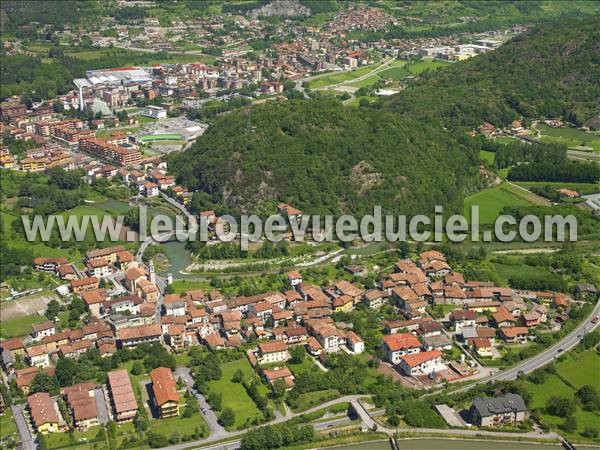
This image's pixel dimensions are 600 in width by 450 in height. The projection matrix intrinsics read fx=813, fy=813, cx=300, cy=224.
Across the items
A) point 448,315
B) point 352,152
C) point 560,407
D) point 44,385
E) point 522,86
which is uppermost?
point 522,86

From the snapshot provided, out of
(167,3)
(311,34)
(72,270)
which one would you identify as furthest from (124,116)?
(167,3)

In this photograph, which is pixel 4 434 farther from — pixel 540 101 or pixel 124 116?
pixel 540 101

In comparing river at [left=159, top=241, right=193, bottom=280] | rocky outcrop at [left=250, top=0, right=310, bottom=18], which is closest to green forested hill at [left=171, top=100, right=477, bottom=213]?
river at [left=159, top=241, right=193, bottom=280]

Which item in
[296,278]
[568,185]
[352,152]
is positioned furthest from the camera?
[568,185]

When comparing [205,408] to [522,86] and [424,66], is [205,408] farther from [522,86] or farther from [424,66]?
[424,66]

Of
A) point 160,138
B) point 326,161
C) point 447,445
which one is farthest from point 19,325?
point 160,138

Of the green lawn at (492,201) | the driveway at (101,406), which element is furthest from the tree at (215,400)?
the green lawn at (492,201)

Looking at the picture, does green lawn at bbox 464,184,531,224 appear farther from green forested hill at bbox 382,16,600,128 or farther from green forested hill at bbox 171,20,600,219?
green forested hill at bbox 382,16,600,128

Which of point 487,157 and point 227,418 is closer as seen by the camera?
point 227,418
